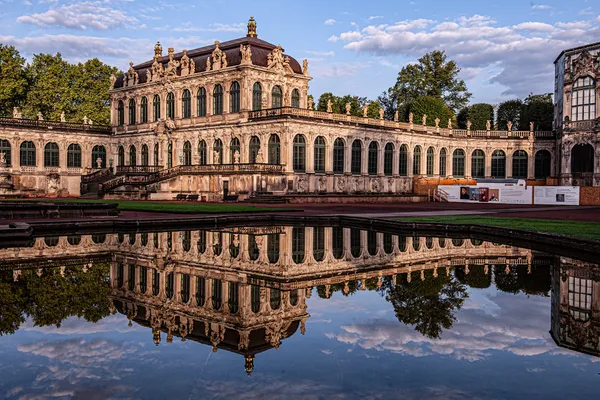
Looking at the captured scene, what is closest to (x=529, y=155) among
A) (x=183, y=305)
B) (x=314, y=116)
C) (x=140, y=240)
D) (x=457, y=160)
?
(x=457, y=160)

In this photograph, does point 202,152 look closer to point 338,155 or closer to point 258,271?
point 338,155

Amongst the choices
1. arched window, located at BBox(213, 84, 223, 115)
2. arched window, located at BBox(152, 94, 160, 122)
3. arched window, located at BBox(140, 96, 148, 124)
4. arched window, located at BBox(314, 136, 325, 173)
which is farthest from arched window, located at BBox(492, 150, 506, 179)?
arched window, located at BBox(140, 96, 148, 124)

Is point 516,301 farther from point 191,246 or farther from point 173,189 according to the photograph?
point 173,189

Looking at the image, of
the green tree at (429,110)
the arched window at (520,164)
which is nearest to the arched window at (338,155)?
the green tree at (429,110)

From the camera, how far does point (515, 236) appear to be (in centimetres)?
2169

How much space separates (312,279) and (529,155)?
67.9m

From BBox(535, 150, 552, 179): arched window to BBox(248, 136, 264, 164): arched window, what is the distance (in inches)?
1442

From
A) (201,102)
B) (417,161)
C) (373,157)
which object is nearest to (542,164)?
(417,161)

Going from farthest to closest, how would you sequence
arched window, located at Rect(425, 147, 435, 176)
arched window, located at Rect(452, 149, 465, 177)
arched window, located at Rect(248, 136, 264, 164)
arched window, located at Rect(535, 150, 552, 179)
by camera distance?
arched window, located at Rect(452, 149, 465, 177)
arched window, located at Rect(535, 150, 552, 179)
arched window, located at Rect(425, 147, 435, 176)
arched window, located at Rect(248, 136, 264, 164)

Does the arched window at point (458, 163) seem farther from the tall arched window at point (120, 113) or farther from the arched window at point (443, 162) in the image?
the tall arched window at point (120, 113)

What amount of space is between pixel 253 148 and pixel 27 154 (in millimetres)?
27513

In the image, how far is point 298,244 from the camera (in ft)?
65.3

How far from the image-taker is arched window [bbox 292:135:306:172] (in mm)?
59031

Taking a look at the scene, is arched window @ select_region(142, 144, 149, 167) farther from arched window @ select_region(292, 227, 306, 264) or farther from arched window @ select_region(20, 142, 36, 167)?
arched window @ select_region(292, 227, 306, 264)
